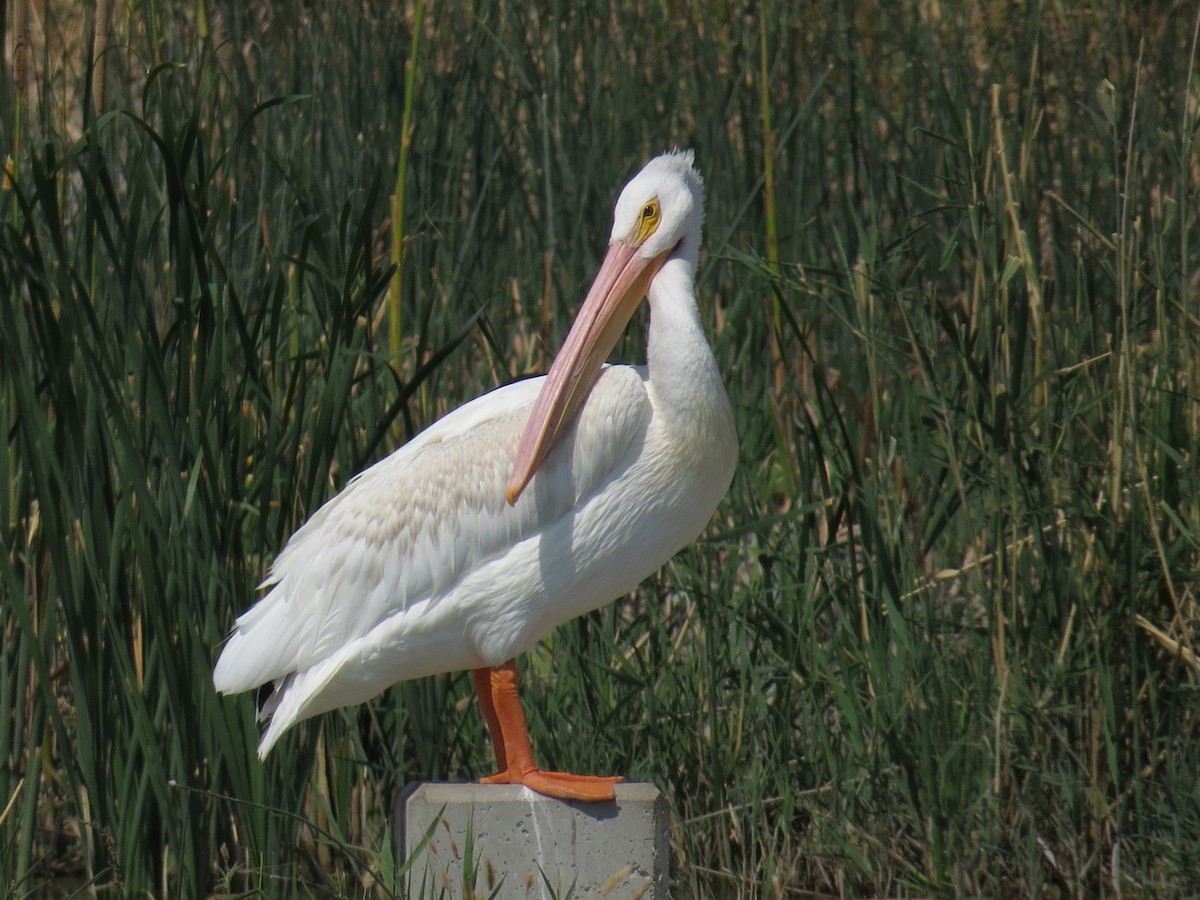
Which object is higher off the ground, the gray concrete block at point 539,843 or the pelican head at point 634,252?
the pelican head at point 634,252

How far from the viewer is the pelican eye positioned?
10.8ft

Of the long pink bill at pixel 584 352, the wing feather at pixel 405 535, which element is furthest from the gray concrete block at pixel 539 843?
the long pink bill at pixel 584 352

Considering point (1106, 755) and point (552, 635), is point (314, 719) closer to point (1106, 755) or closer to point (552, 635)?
point (552, 635)

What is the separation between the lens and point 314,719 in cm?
347

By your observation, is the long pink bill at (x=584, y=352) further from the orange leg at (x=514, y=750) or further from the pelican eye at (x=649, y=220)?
the orange leg at (x=514, y=750)

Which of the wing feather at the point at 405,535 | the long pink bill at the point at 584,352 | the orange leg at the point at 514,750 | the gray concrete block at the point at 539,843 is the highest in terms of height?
the long pink bill at the point at 584,352

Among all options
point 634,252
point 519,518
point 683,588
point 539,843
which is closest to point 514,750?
point 539,843

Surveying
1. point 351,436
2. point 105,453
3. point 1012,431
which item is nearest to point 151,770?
point 105,453

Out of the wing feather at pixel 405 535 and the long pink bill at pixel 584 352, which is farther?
the wing feather at pixel 405 535

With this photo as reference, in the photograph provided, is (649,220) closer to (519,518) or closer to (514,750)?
(519,518)

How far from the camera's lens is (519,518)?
127 inches

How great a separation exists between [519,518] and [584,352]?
1.19 feet

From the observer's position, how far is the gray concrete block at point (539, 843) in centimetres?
286

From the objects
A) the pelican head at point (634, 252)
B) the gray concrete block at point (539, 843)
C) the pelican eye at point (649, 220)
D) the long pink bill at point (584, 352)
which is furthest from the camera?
the pelican eye at point (649, 220)
